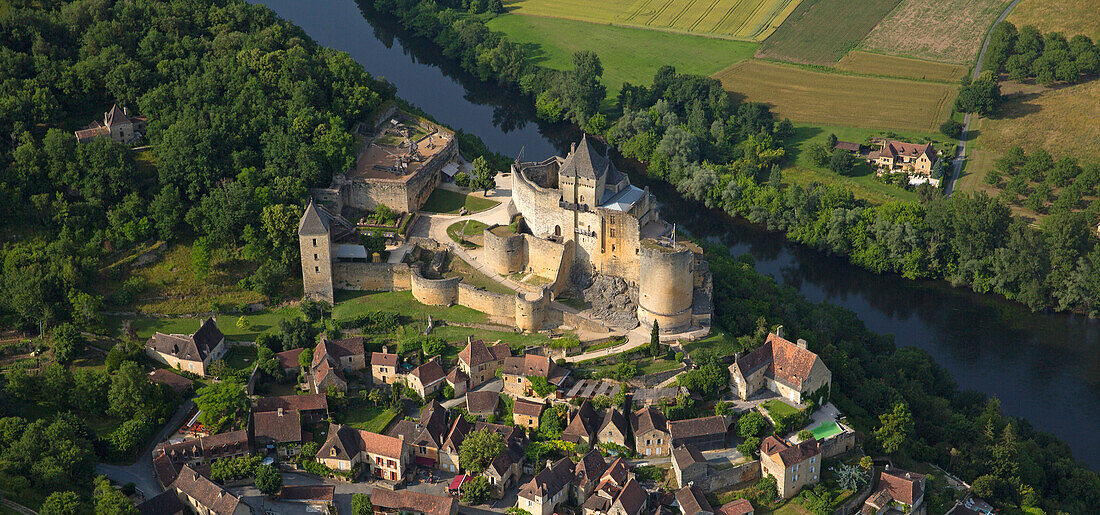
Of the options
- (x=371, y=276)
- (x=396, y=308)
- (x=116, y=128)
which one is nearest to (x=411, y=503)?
(x=396, y=308)

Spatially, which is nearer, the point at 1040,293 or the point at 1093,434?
the point at 1093,434

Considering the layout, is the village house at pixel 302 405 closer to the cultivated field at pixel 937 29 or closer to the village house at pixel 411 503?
the village house at pixel 411 503

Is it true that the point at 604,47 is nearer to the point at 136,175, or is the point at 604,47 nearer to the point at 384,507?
the point at 136,175

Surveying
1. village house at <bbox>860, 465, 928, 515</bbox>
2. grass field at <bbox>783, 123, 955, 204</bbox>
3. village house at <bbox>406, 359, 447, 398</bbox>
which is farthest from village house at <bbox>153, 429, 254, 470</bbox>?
grass field at <bbox>783, 123, 955, 204</bbox>

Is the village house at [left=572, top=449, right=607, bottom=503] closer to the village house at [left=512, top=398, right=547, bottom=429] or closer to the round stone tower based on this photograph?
the village house at [left=512, top=398, right=547, bottom=429]

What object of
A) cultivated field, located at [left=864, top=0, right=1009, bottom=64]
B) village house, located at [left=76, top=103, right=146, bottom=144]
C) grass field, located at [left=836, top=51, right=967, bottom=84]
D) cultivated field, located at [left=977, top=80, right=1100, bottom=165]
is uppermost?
cultivated field, located at [left=864, top=0, right=1009, bottom=64]

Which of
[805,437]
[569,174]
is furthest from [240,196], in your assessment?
[805,437]
